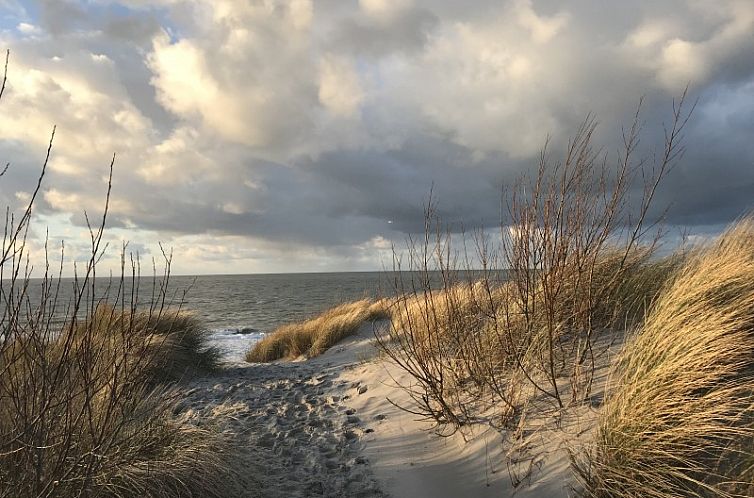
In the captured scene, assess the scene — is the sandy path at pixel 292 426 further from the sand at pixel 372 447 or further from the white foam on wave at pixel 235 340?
the white foam on wave at pixel 235 340

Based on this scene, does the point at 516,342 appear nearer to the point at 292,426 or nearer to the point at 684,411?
the point at 684,411

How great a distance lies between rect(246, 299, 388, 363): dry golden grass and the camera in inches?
443

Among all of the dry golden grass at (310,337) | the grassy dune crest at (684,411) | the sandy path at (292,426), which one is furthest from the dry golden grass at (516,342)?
the dry golden grass at (310,337)

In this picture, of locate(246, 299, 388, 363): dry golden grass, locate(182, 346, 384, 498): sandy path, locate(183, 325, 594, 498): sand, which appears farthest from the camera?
locate(246, 299, 388, 363): dry golden grass

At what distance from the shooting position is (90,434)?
271 centimetres

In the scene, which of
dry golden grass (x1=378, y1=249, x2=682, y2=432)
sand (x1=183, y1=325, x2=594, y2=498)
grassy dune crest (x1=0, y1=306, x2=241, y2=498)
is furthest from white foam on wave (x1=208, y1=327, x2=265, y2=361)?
grassy dune crest (x1=0, y1=306, x2=241, y2=498)

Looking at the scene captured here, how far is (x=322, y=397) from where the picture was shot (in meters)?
6.42

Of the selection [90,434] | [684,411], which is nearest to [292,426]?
[90,434]

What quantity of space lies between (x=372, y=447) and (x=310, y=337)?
7382 millimetres

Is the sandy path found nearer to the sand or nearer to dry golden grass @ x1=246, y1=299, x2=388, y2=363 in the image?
the sand

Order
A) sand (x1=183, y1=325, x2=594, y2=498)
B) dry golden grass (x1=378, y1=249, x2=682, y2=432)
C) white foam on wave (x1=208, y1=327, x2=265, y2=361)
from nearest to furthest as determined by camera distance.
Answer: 1. sand (x1=183, y1=325, x2=594, y2=498)
2. dry golden grass (x1=378, y1=249, x2=682, y2=432)
3. white foam on wave (x1=208, y1=327, x2=265, y2=361)

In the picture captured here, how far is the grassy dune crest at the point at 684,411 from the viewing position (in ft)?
8.79

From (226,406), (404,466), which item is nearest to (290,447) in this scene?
(404,466)

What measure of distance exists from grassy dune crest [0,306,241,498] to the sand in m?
0.59
